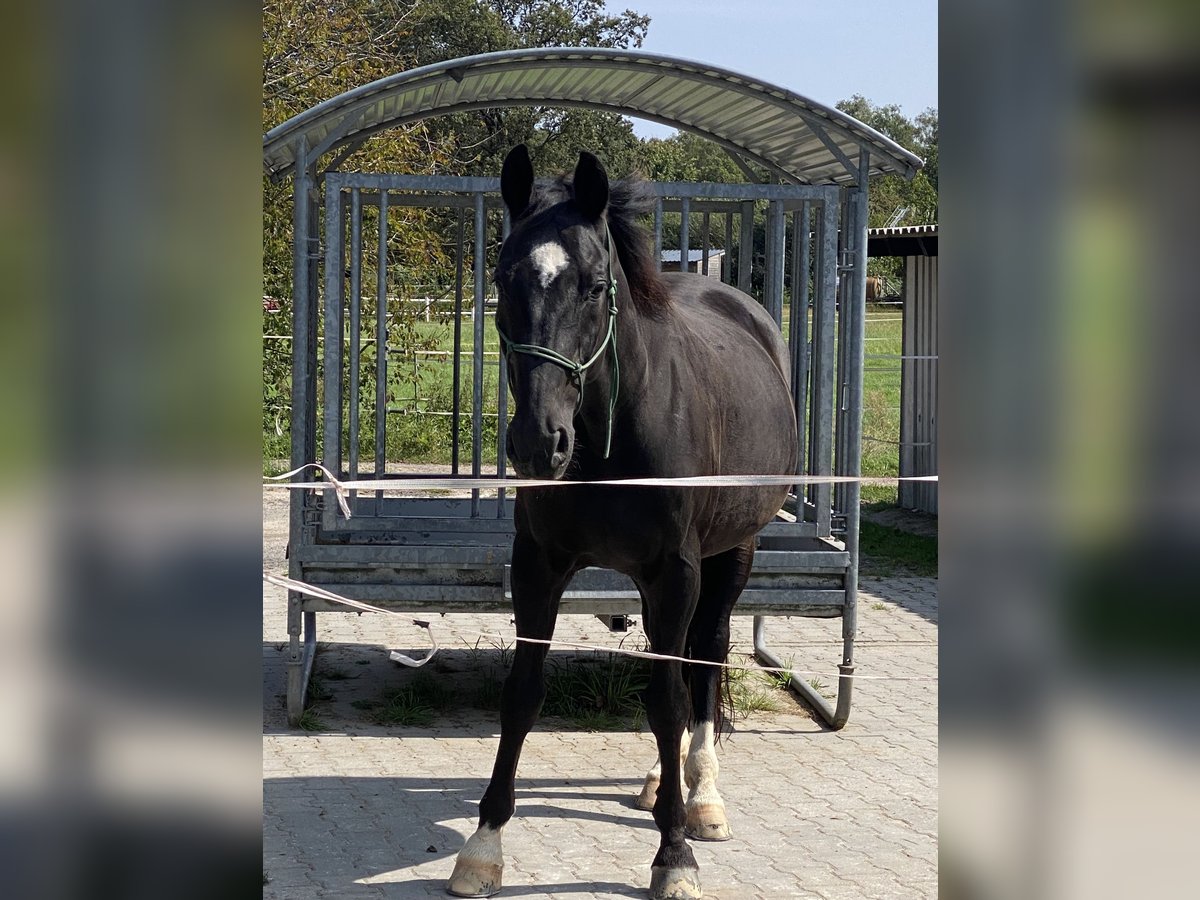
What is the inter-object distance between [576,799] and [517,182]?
2544 millimetres

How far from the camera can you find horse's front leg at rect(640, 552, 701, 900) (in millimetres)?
3988

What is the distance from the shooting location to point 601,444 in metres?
3.94

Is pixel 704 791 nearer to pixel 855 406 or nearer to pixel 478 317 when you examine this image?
pixel 855 406

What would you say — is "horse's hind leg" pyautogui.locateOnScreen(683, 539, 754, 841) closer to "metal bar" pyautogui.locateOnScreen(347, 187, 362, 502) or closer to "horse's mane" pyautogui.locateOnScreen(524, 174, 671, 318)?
"horse's mane" pyautogui.locateOnScreen(524, 174, 671, 318)

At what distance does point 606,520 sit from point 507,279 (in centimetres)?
85

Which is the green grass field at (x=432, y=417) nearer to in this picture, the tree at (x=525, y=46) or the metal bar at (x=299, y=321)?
the metal bar at (x=299, y=321)

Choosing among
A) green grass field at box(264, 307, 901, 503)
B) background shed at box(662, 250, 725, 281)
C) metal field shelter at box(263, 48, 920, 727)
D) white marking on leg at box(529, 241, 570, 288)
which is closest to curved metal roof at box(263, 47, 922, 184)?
metal field shelter at box(263, 48, 920, 727)

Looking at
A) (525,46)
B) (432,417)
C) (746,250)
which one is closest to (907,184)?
(525,46)

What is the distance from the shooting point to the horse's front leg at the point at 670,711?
13.1ft

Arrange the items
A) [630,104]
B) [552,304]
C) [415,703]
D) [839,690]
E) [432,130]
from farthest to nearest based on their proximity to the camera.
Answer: [432,130] → [630,104] → [415,703] → [839,690] → [552,304]
